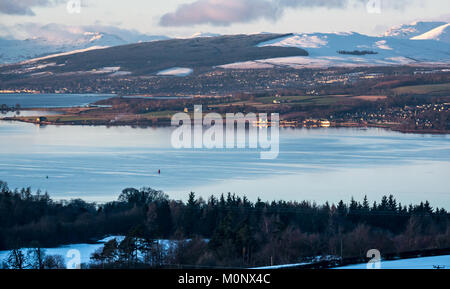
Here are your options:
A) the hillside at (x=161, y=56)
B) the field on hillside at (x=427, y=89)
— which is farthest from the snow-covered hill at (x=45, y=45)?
the field on hillside at (x=427, y=89)

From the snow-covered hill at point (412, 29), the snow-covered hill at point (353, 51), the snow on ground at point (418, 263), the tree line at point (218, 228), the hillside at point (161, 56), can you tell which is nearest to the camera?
the snow on ground at point (418, 263)

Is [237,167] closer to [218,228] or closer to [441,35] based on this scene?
[218,228]

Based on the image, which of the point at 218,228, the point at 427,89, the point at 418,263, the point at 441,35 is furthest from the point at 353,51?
the point at 418,263

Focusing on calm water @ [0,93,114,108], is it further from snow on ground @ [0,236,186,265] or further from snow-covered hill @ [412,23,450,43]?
snow-covered hill @ [412,23,450,43]

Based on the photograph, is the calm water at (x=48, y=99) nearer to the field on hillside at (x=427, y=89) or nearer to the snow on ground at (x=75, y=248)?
the field on hillside at (x=427, y=89)
